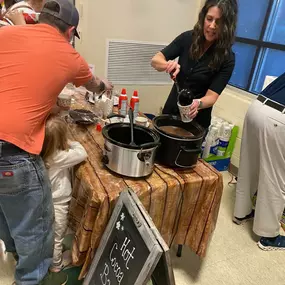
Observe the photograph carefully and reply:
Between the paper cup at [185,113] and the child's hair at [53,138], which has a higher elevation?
the paper cup at [185,113]

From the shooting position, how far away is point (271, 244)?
1.98 metres

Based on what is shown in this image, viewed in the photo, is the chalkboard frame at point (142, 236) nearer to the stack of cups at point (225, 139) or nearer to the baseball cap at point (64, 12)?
the baseball cap at point (64, 12)

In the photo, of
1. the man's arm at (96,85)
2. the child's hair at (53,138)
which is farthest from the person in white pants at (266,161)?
the child's hair at (53,138)

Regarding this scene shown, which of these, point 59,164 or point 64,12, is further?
point 59,164

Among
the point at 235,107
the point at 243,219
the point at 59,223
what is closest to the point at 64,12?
the point at 59,223

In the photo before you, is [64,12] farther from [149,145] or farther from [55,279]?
[55,279]

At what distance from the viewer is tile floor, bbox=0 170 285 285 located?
168 cm

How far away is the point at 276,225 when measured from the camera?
1.92 metres

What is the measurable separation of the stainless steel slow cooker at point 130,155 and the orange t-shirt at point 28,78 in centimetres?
29

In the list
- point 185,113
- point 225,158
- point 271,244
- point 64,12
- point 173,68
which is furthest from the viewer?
point 225,158

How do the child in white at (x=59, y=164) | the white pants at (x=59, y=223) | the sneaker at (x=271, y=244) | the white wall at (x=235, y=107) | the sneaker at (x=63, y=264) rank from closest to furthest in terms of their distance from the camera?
1. the child in white at (x=59, y=164)
2. the white pants at (x=59, y=223)
3. the sneaker at (x=63, y=264)
4. the sneaker at (x=271, y=244)
5. the white wall at (x=235, y=107)

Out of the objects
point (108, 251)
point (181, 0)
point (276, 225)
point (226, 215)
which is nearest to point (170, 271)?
point (108, 251)

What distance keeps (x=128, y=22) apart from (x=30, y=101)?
5.83 ft

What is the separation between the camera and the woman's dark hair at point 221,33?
62.9 inches
